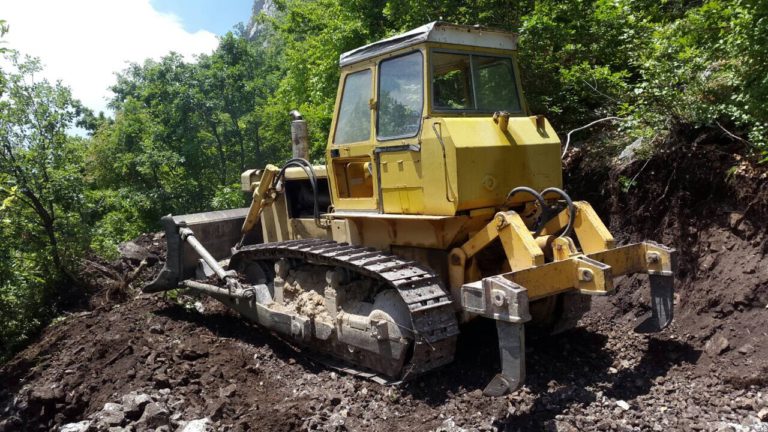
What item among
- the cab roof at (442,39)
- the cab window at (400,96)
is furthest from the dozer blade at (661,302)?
the cab roof at (442,39)

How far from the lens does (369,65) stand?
16.6 feet

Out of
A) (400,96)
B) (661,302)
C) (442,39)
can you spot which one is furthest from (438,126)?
(661,302)

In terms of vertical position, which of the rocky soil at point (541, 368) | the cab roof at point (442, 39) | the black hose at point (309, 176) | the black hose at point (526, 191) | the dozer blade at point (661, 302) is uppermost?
the cab roof at point (442, 39)

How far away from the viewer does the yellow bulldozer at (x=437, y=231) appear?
414cm

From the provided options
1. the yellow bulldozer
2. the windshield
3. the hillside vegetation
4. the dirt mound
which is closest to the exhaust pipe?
the yellow bulldozer

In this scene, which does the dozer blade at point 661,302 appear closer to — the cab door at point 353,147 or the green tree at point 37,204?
the cab door at point 353,147

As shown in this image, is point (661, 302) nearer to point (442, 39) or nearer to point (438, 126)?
point (438, 126)

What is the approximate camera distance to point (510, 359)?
3.79 metres

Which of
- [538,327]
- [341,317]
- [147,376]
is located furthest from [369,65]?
[147,376]

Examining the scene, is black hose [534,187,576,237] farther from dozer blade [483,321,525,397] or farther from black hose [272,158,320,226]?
Result: black hose [272,158,320,226]

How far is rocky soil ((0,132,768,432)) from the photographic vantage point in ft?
13.0

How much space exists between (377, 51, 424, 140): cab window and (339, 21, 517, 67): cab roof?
4.5 inches

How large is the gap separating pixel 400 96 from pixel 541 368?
2482 mm

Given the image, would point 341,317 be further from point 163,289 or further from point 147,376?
point 163,289
